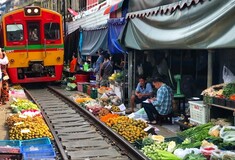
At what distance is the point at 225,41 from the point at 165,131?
346 centimetres

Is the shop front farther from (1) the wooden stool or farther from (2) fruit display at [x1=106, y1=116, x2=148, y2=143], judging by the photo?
(2) fruit display at [x1=106, y1=116, x2=148, y2=143]

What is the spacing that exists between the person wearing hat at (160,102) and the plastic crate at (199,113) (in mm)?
984

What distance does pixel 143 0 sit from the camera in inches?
439

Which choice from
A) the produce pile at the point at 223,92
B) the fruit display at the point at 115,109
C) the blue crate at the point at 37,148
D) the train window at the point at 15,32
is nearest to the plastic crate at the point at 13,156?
the blue crate at the point at 37,148

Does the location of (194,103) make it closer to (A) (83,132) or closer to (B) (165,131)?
(B) (165,131)

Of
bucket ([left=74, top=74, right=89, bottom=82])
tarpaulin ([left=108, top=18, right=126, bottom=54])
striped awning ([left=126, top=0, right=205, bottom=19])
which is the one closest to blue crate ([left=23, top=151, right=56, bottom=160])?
striped awning ([left=126, top=0, right=205, bottom=19])

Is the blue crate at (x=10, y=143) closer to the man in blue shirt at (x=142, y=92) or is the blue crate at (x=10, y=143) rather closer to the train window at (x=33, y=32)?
the man in blue shirt at (x=142, y=92)

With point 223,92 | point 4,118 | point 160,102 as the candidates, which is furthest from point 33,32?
point 223,92

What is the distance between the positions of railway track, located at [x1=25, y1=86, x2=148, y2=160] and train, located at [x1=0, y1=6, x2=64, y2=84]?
5.32 metres

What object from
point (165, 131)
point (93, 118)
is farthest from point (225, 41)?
point (93, 118)

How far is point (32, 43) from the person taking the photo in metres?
18.5

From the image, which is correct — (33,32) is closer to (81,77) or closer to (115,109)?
(81,77)

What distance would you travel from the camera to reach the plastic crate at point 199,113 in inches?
334

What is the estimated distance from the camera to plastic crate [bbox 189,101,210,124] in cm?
848
